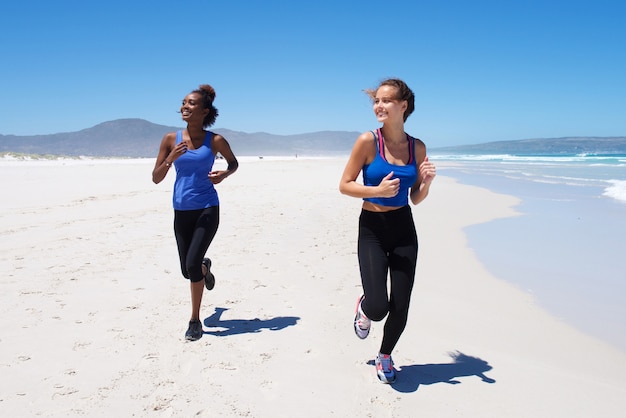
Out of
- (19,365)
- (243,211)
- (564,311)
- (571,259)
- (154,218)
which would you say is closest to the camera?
(19,365)

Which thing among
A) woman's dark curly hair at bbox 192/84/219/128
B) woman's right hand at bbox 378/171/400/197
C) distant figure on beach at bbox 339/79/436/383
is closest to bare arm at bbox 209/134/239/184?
woman's dark curly hair at bbox 192/84/219/128

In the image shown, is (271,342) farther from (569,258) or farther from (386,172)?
(569,258)

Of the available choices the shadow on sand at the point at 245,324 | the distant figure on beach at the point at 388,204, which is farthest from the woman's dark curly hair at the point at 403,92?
the shadow on sand at the point at 245,324

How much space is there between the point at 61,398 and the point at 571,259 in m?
6.55

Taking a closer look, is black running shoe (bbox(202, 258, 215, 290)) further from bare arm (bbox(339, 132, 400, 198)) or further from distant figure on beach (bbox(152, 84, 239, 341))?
bare arm (bbox(339, 132, 400, 198))

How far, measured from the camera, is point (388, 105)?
3.08 meters

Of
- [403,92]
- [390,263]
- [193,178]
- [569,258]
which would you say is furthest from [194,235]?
[569,258]

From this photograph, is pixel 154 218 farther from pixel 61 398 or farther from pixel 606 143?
pixel 606 143

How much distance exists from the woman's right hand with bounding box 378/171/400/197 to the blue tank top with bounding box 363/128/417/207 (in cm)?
16

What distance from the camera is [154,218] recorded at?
33.9 ft

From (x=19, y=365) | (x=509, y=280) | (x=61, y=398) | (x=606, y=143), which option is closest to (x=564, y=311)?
(x=509, y=280)

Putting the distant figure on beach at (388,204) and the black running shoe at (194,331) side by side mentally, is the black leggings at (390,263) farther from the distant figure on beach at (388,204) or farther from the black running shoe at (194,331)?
the black running shoe at (194,331)

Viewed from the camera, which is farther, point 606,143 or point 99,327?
point 606,143

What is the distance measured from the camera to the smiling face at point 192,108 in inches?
161
